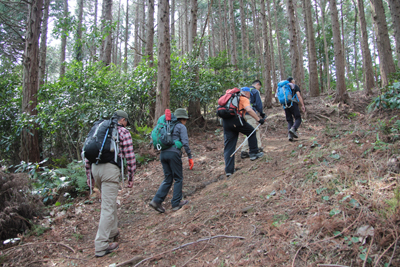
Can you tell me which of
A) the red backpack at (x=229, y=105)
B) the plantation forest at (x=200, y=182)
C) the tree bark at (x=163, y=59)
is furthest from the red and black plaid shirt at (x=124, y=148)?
the tree bark at (x=163, y=59)

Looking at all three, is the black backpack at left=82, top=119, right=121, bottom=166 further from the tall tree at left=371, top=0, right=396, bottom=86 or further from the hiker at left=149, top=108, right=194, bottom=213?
the tall tree at left=371, top=0, right=396, bottom=86

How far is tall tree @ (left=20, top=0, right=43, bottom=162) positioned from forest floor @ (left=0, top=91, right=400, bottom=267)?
15.8ft

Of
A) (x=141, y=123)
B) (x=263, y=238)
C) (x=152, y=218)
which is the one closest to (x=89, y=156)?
(x=152, y=218)

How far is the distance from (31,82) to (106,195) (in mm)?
8044

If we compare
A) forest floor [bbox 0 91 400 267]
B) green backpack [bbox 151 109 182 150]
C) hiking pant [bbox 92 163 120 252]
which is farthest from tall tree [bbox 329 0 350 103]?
hiking pant [bbox 92 163 120 252]

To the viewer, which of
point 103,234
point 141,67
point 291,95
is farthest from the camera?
point 141,67

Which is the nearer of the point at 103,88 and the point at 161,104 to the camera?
the point at 161,104

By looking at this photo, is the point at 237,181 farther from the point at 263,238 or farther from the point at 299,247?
the point at 299,247

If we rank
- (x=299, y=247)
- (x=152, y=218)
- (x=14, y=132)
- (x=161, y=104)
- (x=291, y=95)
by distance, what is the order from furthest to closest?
(x=14, y=132)
(x=161, y=104)
(x=291, y=95)
(x=152, y=218)
(x=299, y=247)

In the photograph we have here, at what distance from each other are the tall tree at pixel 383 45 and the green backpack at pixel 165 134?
8850 mm

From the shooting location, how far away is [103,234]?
387 centimetres

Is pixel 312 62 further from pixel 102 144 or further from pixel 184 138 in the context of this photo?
pixel 102 144

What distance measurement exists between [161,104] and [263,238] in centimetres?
644

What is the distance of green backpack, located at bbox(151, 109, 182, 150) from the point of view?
15.8 ft
